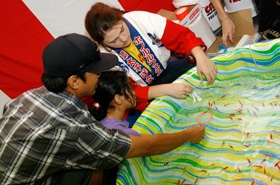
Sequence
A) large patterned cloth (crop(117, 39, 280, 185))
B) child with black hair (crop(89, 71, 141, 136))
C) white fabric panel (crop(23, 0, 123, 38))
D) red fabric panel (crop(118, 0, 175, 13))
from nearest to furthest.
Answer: large patterned cloth (crop(117, 39, 280, 185))
child with black hair (crop(89, 71, 141, 136))
white fabric panel (crop(23, 0, 123, 38))
red fabric panel (crop(118, 0, 175, 13))

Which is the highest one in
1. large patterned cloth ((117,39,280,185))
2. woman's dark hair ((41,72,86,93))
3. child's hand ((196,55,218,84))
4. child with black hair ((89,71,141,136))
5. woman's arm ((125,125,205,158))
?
woman's dark hair ((41,72,86,93))

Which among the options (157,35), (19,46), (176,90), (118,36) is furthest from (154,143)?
(19,46)

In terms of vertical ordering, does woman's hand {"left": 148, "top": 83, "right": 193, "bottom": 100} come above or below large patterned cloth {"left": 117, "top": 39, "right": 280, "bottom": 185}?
above

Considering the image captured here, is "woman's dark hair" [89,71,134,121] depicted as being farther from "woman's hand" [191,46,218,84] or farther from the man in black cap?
"woman's hand" [191,46,218,84]

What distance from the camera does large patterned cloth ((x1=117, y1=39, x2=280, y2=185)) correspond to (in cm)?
113

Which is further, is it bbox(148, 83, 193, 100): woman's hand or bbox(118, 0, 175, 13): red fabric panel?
bbox(118, 0, 175, 13): red fabric panel

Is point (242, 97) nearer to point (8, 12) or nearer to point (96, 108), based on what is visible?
point (96, 108)

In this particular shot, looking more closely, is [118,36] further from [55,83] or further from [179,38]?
[55,83]

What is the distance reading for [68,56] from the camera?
3.03 ft

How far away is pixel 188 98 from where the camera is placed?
1.49 metres

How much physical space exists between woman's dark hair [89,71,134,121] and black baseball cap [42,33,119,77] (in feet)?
1.06

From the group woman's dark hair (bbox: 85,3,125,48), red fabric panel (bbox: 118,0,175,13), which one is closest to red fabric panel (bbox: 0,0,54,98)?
woman's dark hair (bbox: 85,3,125,48)

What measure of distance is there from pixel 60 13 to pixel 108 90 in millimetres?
1004

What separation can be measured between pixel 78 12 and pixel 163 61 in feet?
3.13
